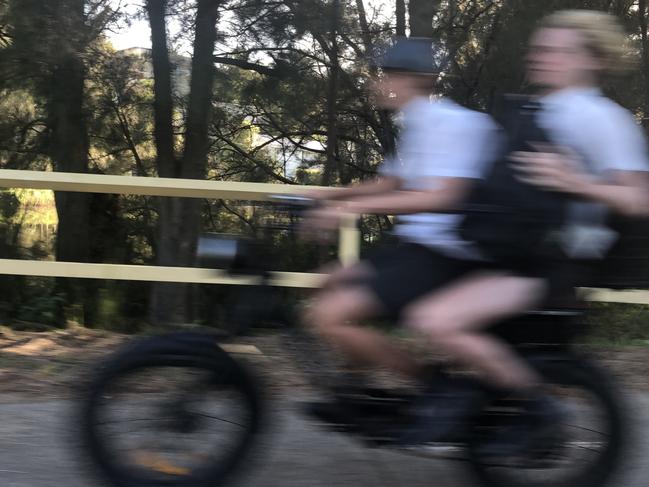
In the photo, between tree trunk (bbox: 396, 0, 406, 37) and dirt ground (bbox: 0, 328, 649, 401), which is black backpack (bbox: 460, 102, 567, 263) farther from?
tree trunk (bbox: 396, 0, 406, 37)

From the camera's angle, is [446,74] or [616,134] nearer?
[616,134]

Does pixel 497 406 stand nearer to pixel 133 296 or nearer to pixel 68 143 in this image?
pixel 133 296

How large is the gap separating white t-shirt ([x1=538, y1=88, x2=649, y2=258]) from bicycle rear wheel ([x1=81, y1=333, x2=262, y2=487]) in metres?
1.21

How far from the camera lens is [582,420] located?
8.58 ft

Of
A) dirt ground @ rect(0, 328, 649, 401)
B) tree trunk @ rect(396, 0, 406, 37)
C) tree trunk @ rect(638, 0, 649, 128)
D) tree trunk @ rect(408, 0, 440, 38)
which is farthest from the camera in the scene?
tree trunk @ rect(396, 0, 406, 37)

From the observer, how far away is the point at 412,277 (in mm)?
2578

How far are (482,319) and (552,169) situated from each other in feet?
1.73

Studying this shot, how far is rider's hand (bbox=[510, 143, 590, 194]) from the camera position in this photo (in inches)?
93.9

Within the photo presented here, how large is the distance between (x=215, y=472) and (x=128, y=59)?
8342 millimetres

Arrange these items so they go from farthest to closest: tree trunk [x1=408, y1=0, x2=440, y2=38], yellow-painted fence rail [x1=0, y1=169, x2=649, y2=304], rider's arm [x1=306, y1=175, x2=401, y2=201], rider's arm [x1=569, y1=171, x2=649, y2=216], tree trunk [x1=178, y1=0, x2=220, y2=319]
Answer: tree trunk [x1=408, y1=0, x2=440, y2=38] → tree trunk [x1=178, y1=0, x2=220, y2=319] → yellow-painted fence rail [x1=0, y1=169, x2=649, y2=304] → rider's arm [x1=306, y1=175, x2=401, y2=201] → rider's arm [x1=569, y1=171, x2=649, y2=216]

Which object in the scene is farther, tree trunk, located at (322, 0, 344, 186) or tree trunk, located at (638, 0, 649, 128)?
tree trunk, located at (638, 0, 649, 128)

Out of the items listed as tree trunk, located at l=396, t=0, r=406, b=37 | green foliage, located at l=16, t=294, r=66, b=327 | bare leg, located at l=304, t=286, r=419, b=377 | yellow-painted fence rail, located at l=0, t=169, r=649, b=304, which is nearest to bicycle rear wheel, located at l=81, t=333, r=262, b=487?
bare leg, located at l=304, t=286, r=419, b=377

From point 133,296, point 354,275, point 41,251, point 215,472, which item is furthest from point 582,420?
point 41,251

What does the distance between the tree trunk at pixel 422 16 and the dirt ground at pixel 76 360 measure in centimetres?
565
